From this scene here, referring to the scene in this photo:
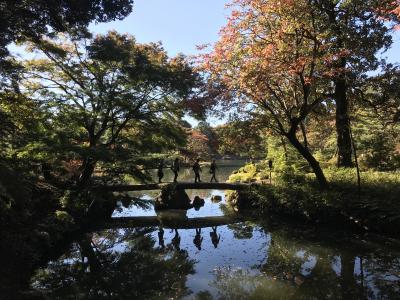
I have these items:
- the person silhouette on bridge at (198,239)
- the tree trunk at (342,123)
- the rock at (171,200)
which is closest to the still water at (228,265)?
the person silhouette on bridge at (198,239)

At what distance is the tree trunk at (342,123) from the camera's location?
15.4 metres

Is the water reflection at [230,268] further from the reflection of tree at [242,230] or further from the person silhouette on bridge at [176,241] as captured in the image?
the reflection of tree at [242,230]

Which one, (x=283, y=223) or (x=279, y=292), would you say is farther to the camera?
(x=283, y=223)

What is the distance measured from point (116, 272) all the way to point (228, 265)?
9.79 feet

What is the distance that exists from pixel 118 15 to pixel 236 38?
14.8 feet

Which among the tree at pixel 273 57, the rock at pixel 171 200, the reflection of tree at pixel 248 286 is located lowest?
the reflection of tree at pixel 248 286

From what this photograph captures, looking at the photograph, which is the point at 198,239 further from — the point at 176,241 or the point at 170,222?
the point at 170,222

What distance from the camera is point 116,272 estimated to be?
9727 mm

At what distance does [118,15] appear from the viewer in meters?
11.0

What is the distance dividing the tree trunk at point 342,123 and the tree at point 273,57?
1607 millimetres

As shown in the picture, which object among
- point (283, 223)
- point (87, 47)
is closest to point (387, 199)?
point (283, 223)

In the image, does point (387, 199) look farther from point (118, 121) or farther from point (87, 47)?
point (87, 47)

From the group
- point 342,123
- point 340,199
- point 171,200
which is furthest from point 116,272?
point 342,123

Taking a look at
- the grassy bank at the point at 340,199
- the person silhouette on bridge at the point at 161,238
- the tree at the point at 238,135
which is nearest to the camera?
the grassy bank at the point at 340,199
